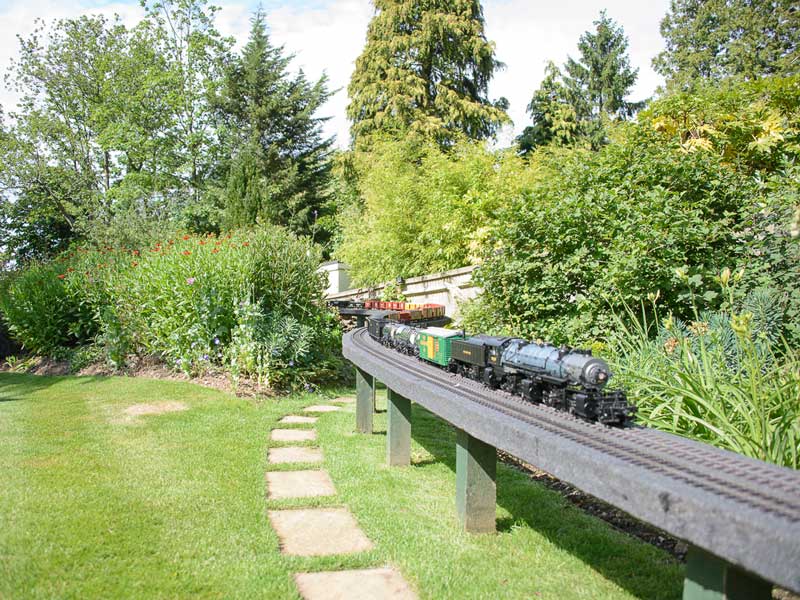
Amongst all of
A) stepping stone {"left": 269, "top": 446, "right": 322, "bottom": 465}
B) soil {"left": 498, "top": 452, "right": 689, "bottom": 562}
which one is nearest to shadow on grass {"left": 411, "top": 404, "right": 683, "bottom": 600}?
soil {"left": 498, "top": 452, "right": 689, "bottom": 562}

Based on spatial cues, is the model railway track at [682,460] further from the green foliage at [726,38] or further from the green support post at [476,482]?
the green foliage at [726,38]

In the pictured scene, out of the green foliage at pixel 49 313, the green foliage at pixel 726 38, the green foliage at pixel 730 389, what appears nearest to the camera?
the green foliage at pixel 730 389

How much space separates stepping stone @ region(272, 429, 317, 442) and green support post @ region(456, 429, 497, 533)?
330cm

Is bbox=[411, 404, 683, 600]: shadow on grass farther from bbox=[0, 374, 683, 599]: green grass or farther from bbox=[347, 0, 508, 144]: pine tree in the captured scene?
bbox=[347, 0, 508, 144]: pine tree

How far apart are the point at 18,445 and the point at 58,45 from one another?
30.3 metres

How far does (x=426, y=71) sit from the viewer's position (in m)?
27.2

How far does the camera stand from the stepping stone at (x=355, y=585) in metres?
3.57

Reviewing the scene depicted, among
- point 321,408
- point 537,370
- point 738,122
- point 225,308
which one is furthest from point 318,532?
point 738,122

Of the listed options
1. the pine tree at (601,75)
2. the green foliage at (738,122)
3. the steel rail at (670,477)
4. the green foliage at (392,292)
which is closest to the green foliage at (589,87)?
the pine tree at (601,75)

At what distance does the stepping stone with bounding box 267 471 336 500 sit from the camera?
5434 mm

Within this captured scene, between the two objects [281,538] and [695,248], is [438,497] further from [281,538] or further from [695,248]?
[695,248]

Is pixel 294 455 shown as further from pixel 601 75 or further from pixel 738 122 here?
pixel 601 75

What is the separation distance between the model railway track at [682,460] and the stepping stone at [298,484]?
5.78ft

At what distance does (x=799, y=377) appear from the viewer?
3.39 m
